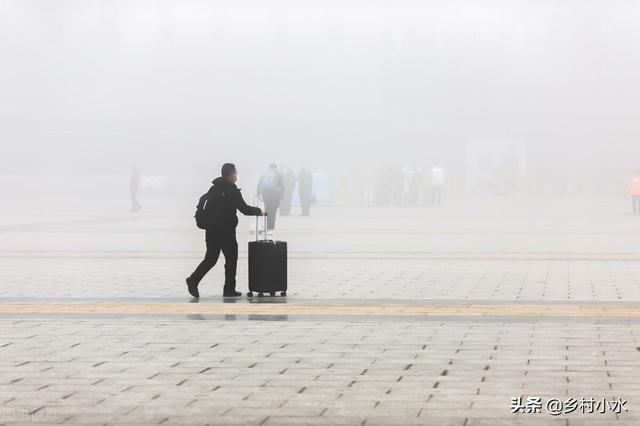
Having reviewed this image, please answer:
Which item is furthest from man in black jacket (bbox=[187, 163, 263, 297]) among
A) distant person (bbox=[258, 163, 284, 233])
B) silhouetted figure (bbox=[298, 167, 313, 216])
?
silhouetted figure (bbox=[298, 167, 313, 216])

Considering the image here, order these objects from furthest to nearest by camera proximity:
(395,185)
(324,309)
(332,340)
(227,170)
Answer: (395,185) < (227,170) < (324,309) < (332,340)

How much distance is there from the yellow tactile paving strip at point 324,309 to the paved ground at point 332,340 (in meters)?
0.03

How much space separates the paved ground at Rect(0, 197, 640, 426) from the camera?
6.16 meters

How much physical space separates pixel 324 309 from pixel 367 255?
7.36 metres

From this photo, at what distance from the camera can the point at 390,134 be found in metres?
80.5

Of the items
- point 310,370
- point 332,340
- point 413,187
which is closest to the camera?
point 310,370

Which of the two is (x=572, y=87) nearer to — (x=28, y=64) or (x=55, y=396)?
(x=28, y=64)

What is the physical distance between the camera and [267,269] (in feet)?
39.4

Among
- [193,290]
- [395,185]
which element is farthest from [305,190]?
[193,290]

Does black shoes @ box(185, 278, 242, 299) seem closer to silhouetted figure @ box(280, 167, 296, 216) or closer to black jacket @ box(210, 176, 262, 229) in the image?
black jacket @ box(210, 176, 262, 229)

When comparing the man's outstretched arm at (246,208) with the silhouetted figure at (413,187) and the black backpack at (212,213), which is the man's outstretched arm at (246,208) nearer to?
the black backpack at (212,213)

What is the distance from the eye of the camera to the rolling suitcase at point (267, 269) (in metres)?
12.0

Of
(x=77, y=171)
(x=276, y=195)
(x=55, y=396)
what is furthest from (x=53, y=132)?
(x=55, y=396)

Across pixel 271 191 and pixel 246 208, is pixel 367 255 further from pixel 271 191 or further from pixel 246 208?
pixel 271 191
